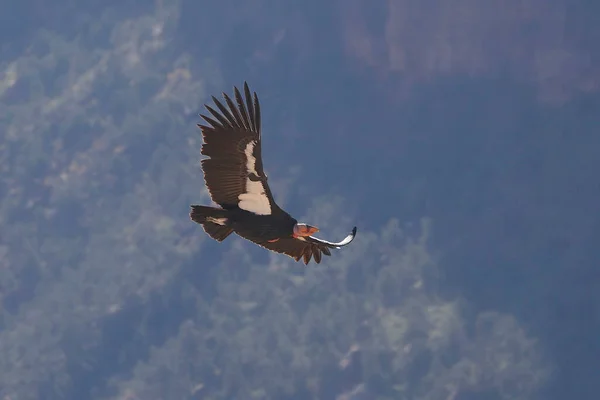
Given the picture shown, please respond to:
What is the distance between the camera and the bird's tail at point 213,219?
4531 cm

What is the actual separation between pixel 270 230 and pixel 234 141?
4.97 meters

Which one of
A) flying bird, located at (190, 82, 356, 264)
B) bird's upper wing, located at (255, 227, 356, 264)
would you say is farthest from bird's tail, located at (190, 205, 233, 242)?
bird's upper wing, located at (255, 227, 356, 264)

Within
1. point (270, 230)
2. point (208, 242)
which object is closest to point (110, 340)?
point (208, 242)

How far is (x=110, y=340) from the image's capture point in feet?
521

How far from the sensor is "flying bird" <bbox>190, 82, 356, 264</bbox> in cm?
4388

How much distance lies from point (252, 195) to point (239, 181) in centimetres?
79

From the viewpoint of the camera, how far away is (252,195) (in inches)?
1784

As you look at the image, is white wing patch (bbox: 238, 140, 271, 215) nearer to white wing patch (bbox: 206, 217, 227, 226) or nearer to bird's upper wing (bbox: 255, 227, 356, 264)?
white wing patch (bbox: 206, 217, 227, 226)

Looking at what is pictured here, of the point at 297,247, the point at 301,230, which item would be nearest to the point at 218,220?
the point at 301,230

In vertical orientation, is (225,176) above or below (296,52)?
below

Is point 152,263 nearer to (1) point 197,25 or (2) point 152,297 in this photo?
(2) point 152,297

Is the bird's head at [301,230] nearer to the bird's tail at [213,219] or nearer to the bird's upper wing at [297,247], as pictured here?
the bird's upper wing at [297,247]

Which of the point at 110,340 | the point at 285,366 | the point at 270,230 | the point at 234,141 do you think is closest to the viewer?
the point at 234,141

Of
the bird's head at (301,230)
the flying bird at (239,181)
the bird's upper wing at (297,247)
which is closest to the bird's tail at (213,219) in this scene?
the flying bird at (239,181)
